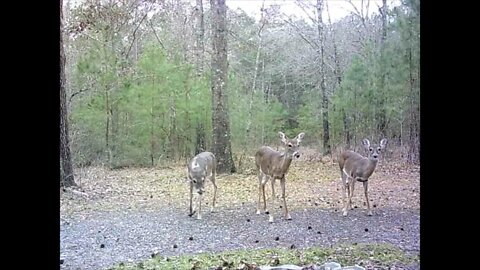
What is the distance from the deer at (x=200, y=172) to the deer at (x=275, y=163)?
1.18 ft

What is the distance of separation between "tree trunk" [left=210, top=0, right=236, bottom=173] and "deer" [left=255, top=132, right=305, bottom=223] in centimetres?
23

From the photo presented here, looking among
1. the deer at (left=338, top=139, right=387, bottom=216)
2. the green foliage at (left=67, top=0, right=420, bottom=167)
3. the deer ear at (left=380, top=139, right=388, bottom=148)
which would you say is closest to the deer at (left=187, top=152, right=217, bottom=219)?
the green foliage at (left=67, top=0, right=420, bottom=167)

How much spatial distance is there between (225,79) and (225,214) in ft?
3.51

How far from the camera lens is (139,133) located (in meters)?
4.05

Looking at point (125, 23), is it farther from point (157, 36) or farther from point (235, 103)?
point (235, 103)

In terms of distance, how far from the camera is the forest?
3.98m

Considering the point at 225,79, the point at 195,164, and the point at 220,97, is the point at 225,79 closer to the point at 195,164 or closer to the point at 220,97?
the point at 220,97

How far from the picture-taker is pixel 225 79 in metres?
4.20


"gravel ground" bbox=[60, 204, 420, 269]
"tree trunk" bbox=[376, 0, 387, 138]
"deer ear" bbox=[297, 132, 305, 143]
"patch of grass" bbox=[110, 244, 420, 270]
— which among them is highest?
Answer: "tree trunk" bbox=[376, 0, 387, 138]

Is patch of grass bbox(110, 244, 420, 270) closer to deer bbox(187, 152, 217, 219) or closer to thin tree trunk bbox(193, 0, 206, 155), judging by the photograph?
deer bbox(187, 152, 217, 219)
